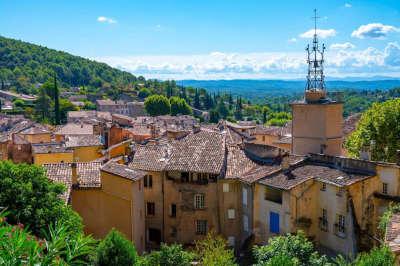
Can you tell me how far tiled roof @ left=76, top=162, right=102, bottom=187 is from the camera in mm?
39000

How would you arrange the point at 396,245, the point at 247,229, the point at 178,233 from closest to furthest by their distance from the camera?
1. the point at 396,245
2. the point at 247,229
3. the point at 178,233

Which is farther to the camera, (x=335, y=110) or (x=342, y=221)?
(x=335, y=110)

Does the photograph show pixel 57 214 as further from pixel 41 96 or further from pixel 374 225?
pixel 41 96

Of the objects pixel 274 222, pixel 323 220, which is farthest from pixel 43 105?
pixel 323 220

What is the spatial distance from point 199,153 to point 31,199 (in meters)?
19.7

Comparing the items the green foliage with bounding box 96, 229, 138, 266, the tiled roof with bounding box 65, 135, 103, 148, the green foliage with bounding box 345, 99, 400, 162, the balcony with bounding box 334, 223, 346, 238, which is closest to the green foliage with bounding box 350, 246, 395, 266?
the green foliage with bounding box 96, 229, 138, 266

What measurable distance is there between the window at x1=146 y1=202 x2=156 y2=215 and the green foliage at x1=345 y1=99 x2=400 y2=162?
1789cm

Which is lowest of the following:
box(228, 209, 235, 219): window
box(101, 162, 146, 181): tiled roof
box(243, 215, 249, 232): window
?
box(243, 215, 249, 232): window

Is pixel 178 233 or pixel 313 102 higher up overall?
pixel 313 102

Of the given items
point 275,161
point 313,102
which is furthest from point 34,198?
point 313,102

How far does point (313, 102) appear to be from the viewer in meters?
44.8

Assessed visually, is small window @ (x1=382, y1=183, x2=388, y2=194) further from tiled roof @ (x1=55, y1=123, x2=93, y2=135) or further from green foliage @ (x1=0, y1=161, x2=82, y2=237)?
tiled roof @ (x1=55, y1=123, x2=93, y2=135)

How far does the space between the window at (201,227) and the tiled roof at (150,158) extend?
543cm

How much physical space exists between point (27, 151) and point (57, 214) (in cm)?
3039
